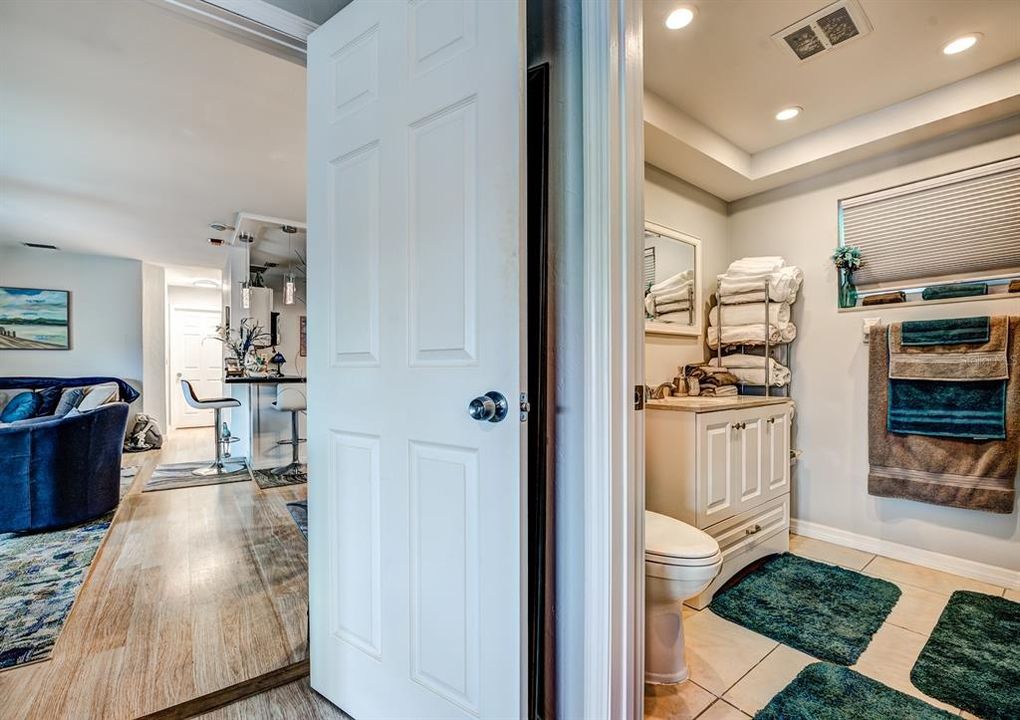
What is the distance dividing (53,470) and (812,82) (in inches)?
183

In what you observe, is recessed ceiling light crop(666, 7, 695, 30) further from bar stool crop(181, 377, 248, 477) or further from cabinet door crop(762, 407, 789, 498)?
bar stool crop(181, 377, 248, 477)

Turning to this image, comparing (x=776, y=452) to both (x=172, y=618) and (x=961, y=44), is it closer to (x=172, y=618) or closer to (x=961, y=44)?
(x=961, y=44)

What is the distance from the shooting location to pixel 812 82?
7.47 feet

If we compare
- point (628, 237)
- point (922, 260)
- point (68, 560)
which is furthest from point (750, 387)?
point (68, 560)

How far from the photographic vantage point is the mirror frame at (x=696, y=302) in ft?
9.02

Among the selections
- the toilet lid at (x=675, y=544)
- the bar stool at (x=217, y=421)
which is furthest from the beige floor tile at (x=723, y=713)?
the bar stool at (x=217, y=421)

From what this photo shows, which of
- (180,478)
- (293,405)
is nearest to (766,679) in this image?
(293,405)

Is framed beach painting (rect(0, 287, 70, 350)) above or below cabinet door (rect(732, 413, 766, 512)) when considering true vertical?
above

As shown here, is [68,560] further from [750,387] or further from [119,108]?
[750,387]

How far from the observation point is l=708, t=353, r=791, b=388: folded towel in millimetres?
2953

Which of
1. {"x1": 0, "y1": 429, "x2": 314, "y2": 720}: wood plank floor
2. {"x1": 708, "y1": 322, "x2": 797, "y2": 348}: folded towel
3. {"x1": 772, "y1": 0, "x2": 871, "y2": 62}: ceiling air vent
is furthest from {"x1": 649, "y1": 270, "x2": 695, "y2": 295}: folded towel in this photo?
{"x1": 0, "y1": 429, "x2": 314, "y2": 720}: wood plank floor

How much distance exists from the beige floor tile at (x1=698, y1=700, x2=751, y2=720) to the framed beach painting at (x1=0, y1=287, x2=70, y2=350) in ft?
25.0

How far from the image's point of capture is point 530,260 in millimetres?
1264

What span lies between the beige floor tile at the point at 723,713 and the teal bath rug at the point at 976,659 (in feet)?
2.12
